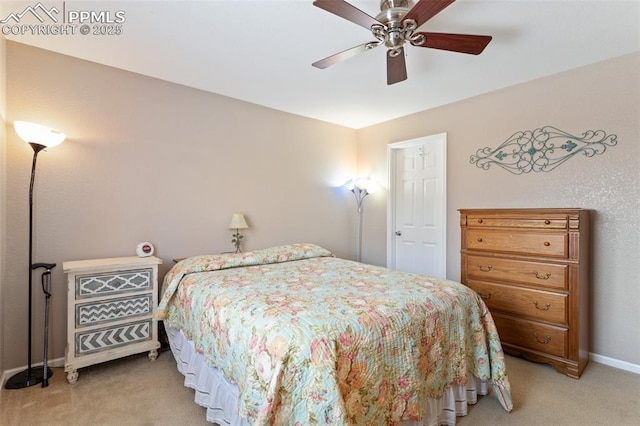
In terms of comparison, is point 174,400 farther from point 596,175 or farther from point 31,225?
point 596,175

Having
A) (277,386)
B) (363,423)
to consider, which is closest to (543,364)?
(363,423)

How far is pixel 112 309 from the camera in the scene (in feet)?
7.61

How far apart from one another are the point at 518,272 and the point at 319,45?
7.99 ft

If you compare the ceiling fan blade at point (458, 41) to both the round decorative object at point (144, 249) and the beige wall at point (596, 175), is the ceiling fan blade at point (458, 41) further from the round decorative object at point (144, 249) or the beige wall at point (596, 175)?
the round decorative object at point (144, 249)

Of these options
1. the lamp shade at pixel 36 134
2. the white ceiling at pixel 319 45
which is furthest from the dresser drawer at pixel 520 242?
the lamp shade at pixel 36 134

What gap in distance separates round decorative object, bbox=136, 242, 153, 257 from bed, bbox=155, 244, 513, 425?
52 centimetres

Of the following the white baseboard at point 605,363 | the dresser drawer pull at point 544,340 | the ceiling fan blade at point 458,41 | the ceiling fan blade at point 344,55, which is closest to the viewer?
the ceiling fan blade at point 458,41

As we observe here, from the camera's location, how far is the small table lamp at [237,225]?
10.6ft

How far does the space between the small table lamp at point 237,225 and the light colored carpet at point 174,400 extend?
132cm

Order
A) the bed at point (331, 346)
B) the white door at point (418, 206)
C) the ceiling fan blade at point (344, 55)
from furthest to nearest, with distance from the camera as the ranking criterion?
the white door at point (418, 206) < the ceiling fan blade at point (344, 55) < the bed at point (331, 346)

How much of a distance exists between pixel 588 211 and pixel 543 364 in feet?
4.29

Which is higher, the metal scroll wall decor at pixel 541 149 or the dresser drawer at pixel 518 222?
the metal scroll wall decor at pixel 541 149

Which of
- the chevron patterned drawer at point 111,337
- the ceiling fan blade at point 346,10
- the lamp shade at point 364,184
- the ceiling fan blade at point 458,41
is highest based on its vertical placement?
the ceiling fan blade at point 346,10

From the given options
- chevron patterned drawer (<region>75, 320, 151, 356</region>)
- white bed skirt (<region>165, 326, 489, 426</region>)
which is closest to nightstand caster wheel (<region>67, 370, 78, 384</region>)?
chevron patterned drawer (<region>75, 320, 151, 356</region>)
